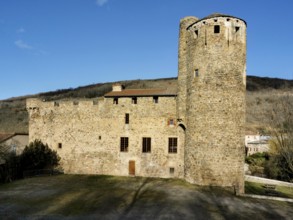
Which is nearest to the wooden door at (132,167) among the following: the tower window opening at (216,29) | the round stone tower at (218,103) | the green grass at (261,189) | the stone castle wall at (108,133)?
the stone castle wall at (108,133)

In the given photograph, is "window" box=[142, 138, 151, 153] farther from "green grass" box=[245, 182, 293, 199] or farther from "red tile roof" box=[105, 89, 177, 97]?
"green grass" box=[245, 182, 293, 199]

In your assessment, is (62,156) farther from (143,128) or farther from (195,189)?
(195,189)

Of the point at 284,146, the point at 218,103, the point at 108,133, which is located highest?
the point at 218,103

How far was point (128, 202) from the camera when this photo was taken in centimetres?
1856

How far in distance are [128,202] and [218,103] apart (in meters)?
10.6

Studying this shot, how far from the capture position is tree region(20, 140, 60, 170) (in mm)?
28984

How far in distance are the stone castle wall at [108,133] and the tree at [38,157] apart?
79cm

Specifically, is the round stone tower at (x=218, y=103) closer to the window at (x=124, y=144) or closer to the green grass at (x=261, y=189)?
the green grass at (x=261, y=189)

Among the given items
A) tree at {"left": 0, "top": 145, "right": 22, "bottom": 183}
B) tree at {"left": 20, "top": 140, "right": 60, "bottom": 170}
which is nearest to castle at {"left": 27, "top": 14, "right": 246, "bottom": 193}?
tree at {"left": 20, "top": 140, "right": 60, "bottom": 170}

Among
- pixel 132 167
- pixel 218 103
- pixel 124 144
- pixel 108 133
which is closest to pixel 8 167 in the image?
pixel 108 133

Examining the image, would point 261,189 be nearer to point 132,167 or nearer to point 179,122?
point 179,122

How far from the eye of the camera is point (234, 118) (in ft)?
75.0

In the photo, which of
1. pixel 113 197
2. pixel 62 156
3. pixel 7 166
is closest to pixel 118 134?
pixel 62 156

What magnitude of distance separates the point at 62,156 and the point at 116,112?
7.65m
